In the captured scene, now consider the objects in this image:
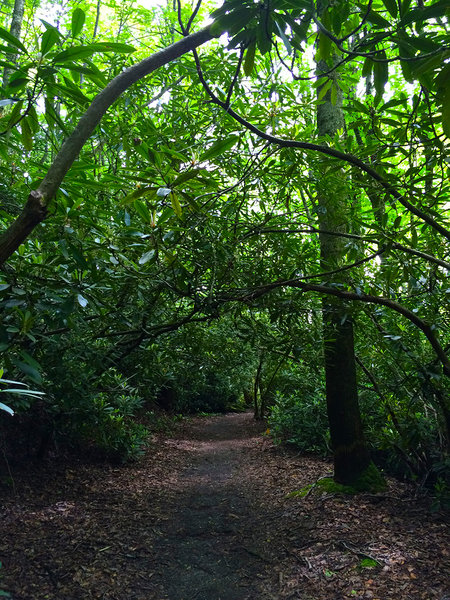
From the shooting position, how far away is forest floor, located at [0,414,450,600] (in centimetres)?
232

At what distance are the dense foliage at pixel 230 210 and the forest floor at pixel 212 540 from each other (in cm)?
63

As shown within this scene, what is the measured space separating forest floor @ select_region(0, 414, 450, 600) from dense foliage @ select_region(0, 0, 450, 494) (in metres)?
0.63

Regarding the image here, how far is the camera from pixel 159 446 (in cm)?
663

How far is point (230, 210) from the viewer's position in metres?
2.50

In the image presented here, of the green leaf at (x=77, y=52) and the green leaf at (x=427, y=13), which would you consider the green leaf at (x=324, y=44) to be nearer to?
the green leaf at (x=427, y=13)

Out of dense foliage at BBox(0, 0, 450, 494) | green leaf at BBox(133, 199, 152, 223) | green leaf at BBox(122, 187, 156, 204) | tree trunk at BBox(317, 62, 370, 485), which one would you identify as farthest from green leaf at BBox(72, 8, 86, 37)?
tree trunk at BBox(317, 62, 370, 485)

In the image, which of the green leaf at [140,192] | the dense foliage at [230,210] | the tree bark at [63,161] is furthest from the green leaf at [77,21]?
the green leaf at [140,192]

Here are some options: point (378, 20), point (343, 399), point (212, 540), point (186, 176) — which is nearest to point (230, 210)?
point (186, 176)

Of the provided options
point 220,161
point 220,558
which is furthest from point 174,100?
point 220,558

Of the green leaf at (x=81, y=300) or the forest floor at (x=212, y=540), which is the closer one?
the green leaf at (x=81, y=300)

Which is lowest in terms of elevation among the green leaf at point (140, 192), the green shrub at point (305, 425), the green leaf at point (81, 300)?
the green shrub at point (305, 425)

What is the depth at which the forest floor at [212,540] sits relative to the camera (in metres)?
2.32

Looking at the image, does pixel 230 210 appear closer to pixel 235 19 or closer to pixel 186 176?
pixel 186 176

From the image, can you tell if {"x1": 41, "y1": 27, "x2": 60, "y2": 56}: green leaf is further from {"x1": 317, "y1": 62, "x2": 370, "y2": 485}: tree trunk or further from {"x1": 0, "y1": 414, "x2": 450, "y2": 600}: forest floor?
{"x1": 317, "y1": 62, "x2": 370, "y2": 485}: tree trunk
